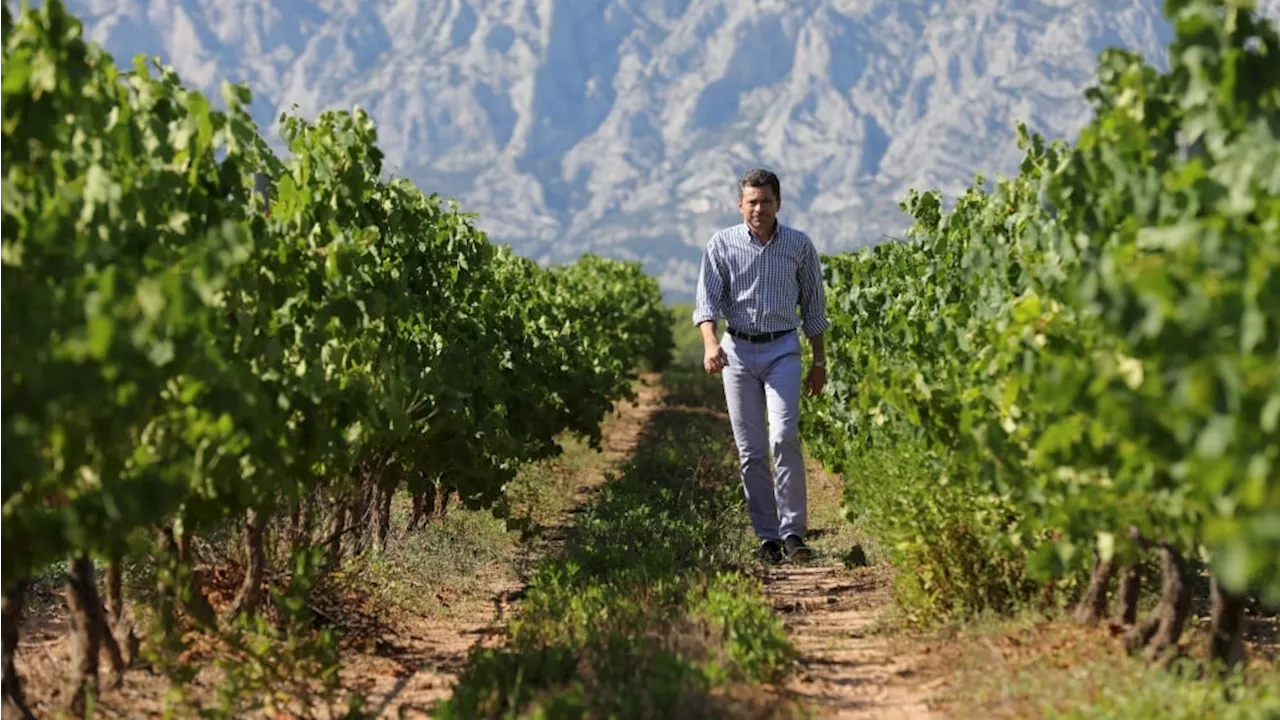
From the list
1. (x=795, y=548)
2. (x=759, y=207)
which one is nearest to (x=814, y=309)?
(x=759, y=207)

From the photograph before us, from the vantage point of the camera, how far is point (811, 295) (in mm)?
7766

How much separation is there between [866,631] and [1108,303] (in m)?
2.88

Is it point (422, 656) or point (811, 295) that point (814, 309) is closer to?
point (811, 295)

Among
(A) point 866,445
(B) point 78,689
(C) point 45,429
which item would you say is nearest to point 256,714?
(B) point 78,689

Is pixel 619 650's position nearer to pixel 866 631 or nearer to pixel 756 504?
pixel 866 631

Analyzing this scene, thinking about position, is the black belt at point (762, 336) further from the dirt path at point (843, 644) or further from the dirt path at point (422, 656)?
the dirt path at point (422, 656)

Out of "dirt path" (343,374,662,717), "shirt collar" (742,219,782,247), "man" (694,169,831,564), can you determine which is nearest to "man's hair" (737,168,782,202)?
"man" (694,169,831,564)

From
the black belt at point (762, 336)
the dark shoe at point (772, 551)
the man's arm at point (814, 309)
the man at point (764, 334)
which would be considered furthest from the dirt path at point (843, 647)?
the black belt at point (762, 336)

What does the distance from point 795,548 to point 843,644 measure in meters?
1.95

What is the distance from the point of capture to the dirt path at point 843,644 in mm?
4922

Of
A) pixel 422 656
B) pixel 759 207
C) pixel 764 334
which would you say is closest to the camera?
pixel 422 656

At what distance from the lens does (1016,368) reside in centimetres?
480

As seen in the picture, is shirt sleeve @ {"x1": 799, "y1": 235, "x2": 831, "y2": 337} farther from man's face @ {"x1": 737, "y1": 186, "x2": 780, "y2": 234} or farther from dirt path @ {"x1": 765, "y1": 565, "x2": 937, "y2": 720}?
dirt path @ {"x1": 765, "y1": 565, "x2": 937, "y2": 720}

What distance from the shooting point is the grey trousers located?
7.45 meters
